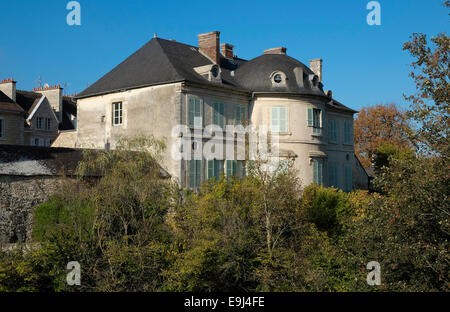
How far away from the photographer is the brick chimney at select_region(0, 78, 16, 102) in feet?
117

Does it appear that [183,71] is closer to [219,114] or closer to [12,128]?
[219,114]

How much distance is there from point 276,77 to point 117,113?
7757mm

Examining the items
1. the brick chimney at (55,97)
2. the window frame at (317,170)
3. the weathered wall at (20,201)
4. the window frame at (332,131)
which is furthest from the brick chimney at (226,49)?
the brick chimney at (55,97)

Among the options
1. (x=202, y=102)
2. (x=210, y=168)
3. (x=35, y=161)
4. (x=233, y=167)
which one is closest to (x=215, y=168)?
(x=210, y=168)

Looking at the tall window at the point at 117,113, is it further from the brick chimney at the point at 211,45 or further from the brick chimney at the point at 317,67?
the brick chimney at the point at 317,67

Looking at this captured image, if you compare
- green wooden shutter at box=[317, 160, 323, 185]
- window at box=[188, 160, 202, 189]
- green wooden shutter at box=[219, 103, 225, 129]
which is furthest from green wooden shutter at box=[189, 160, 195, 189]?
green wooden shutter at box=[317, 160, 323, 185]

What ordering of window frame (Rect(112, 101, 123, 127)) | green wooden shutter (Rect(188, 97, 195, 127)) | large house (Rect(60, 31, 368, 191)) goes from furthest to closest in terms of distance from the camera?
window frame (Rect(112, 101, 123, 127))
large house (Rect(60, 31, 368, 191))
green wooden shutter (Rect(188, 97, 195, 127))

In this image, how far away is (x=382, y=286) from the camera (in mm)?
11617

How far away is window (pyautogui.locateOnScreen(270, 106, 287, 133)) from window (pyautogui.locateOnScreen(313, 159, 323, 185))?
95.2 inches

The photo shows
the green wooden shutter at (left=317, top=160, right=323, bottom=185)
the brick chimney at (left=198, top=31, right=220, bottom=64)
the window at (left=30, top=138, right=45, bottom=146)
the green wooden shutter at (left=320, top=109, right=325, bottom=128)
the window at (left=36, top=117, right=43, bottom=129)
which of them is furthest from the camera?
the window at (left=36, top=117, right=43, bottom=129)

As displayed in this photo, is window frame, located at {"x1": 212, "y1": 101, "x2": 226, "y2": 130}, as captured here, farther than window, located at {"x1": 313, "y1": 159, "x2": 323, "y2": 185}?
No

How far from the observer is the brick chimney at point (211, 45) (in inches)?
1005

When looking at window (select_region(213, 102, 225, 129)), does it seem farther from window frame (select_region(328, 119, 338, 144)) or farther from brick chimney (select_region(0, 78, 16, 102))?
brick chimney (select_region(0, 78, 16, 102))
